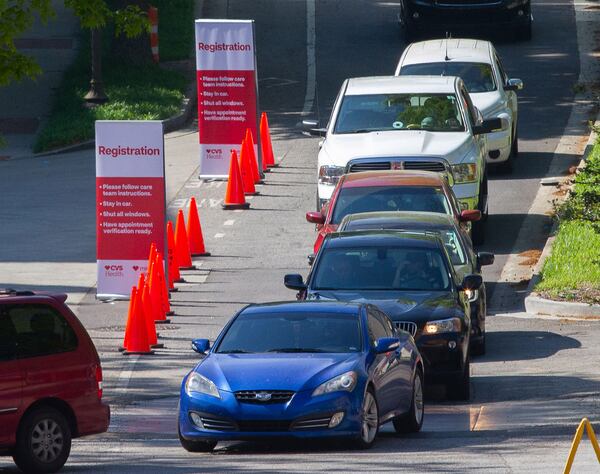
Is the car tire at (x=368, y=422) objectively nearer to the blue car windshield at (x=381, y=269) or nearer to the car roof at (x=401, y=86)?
the blue car windshield at (x=381, y=269)

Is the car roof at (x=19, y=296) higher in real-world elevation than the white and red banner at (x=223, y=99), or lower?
higher

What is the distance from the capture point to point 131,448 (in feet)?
44.0

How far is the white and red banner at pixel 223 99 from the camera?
2672 cm

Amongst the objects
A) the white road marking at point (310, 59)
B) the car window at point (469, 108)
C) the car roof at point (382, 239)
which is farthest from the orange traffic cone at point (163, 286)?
the white road marking at point (310, 59)

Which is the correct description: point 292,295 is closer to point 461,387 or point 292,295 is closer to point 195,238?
point 195,238

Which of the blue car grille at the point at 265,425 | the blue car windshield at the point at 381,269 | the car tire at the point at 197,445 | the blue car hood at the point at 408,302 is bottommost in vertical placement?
the car tire at the point at 197,445

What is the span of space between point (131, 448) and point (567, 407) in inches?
156

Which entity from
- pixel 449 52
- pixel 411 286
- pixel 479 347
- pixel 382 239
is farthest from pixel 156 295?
pixel 449 52

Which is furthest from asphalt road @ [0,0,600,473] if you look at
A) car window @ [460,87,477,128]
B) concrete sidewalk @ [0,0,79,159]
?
concrete sidewalk @ [0,0,79,159]

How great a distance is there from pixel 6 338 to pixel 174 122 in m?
18.8

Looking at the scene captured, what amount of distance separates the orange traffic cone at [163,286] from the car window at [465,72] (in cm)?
819

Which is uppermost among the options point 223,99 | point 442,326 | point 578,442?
point 578,442

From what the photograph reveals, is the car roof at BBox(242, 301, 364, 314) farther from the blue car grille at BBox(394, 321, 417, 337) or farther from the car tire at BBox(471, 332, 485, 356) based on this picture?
the car tire at BBox(471, 332, 485, 356)

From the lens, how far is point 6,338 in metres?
12.1
